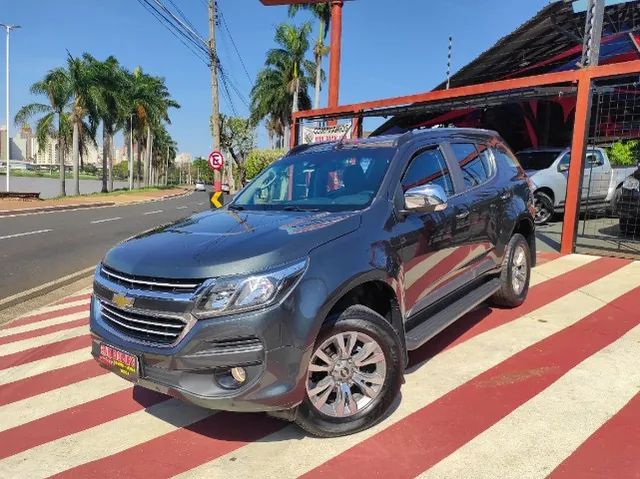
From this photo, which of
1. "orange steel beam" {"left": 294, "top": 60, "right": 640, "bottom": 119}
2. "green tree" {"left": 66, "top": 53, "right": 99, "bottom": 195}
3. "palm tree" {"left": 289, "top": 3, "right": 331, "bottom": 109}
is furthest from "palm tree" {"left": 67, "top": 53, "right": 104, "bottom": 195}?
"orange steel beam" {"left": 294, "top": 60, "right": 640, "bottom": 119}

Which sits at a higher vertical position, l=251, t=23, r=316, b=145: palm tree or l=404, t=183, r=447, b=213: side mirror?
l=251, t=23, r=316, b=145: palm tree

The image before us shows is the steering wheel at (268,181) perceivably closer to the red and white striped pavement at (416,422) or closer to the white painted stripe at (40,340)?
the red and white striped pavement at (416,422)

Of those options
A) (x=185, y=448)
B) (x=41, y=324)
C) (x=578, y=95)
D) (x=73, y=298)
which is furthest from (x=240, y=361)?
(x=578, y=95)

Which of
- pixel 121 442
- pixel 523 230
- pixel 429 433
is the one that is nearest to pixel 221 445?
pixel 121 442

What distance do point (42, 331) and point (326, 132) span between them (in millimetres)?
9236

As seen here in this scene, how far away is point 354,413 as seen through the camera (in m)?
3.36

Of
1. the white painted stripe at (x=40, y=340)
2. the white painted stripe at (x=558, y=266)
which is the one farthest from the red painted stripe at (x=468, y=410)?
the white painted stripe at (x=40, y=340)

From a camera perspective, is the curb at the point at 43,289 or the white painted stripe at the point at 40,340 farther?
the curb at the point at 43,289

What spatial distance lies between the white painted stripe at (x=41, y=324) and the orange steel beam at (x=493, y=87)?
727 centimetres

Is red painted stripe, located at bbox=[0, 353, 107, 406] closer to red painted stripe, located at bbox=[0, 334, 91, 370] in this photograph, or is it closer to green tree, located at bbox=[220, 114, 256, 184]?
red painted stripe, located at bbox=[0, 334, 91, 370]

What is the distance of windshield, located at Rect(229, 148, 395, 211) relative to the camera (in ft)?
12.8

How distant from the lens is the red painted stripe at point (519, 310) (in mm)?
4848

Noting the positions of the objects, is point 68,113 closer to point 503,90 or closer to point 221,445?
point 503,90

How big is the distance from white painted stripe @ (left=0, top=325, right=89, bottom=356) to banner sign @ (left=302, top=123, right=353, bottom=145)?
8678 millimetres
